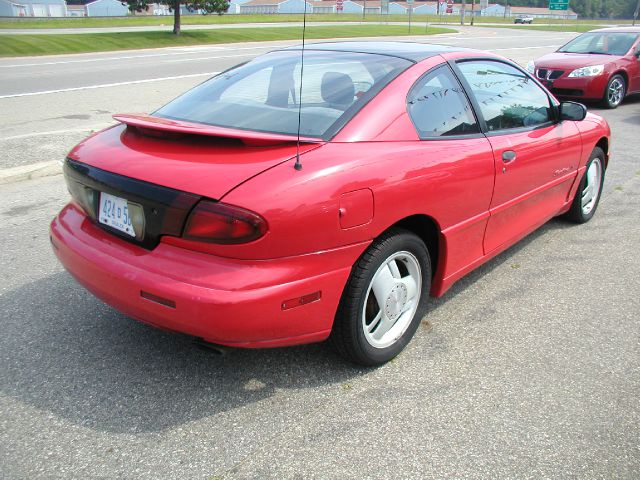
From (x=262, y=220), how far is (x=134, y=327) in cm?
134

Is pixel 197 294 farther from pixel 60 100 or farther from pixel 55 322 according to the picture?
pixel 60 100

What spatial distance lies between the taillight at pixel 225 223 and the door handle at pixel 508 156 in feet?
5.83

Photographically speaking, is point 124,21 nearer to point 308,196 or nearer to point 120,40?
point 120,40

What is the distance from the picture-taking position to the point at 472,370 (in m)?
2.92

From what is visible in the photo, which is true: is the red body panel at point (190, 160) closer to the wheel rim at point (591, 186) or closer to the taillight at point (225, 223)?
the taillight at point (225, 223)

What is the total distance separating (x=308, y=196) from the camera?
7.63 ft

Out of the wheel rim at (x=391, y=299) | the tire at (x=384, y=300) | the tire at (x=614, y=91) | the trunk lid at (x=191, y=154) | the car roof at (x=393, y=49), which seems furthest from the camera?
the tire at (x=614, y=91)

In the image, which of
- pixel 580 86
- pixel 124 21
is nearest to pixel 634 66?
pixel 580 86

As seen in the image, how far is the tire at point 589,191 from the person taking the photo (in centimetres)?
479

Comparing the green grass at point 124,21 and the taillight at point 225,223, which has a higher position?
the green grass at point 124,21

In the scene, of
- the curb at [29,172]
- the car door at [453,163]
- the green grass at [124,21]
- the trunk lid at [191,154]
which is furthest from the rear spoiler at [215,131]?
the green grass at [124,21]

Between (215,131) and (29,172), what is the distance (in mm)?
4241

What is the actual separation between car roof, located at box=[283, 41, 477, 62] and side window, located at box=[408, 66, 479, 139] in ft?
0.51

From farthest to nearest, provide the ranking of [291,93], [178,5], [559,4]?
[559,4], [178,5], [291,93]
